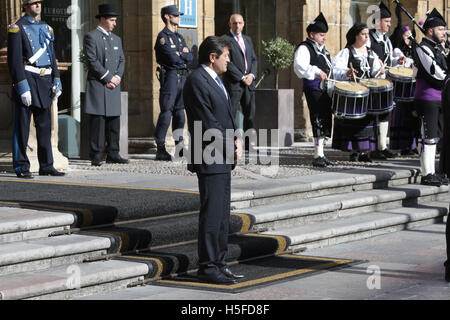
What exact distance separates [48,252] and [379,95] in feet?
21.9

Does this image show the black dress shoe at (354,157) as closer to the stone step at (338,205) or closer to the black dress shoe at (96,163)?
the stone step at (338,205)

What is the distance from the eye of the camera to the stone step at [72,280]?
7.16 meters

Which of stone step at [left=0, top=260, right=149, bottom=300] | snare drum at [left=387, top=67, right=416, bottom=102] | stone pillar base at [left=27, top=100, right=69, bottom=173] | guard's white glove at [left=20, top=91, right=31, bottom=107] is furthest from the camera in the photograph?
snare drum at [left=387, top=67, right=416, bottom=102]

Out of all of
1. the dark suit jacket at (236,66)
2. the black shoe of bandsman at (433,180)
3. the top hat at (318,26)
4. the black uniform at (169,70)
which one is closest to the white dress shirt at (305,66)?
the top hat at (318,26)

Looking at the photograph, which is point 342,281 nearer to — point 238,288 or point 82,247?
point 238,288

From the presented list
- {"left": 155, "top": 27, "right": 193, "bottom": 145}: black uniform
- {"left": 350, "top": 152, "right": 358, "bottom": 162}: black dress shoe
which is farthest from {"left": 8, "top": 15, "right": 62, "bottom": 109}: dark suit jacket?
{"left": 350, "top": 152, "right": 358, "bottom": 162}: black dress shoe

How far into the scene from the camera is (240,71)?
46.2 ft

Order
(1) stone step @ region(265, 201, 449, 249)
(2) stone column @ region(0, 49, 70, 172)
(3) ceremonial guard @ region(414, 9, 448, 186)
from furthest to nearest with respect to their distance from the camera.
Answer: (3) ceremonial guard @ region(414, 9, 448, 186)
(2) stone column @ region(0, 49, 70, 172)
(1) stone step @ region(265, 201, 449, 249)

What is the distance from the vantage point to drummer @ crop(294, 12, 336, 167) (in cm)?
1335

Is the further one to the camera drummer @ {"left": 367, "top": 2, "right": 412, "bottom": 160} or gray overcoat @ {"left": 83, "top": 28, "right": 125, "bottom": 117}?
drummer @ {"left": 367, "top": 2, "right": 412, "bottom": 160}

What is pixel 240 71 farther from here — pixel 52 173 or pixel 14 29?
pixel 14 29

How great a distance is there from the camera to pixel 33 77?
37.1 feet

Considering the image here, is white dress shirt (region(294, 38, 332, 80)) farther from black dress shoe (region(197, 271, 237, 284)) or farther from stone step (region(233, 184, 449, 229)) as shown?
black dress shoe (region(197, 271, 237, 284))

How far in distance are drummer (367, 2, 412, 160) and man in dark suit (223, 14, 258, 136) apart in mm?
1656
